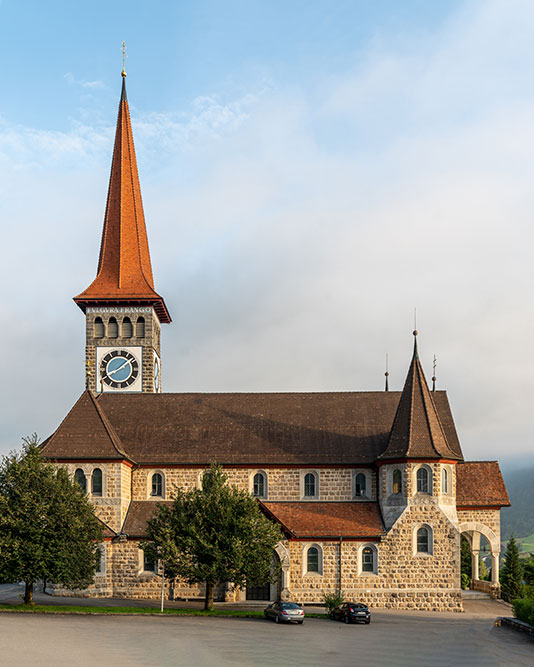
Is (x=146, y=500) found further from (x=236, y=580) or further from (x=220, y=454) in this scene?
(x=236, y=580)

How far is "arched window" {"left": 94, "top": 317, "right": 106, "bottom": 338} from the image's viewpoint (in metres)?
62.9

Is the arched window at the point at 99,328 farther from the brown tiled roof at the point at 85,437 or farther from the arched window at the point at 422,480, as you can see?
the arched window at the point at 422,480

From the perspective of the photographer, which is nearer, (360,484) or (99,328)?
(360,484)

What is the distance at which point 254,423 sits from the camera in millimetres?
54625

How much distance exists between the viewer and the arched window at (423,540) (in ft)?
157

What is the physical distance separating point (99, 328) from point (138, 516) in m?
17.7

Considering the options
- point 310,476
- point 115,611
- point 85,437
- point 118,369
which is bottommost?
point 115,611

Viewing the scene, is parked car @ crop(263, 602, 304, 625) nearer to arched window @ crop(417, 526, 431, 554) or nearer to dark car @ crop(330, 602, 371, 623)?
dark car @ crop(330, 602, 371, 623)

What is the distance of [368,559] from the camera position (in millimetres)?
48000

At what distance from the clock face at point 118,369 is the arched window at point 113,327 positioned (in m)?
1.40

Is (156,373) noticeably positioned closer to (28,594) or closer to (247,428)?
(247,428)

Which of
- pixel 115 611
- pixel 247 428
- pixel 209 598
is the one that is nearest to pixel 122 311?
pixel 247 428

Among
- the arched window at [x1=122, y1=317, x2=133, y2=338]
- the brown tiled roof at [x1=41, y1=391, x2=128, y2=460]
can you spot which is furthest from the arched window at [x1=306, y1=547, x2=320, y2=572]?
the arched window at [x1=122, y1=317, x2=133, y2=338]

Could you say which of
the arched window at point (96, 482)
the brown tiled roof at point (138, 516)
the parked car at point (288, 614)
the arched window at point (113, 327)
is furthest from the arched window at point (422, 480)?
the arched window at point (113, 327)
